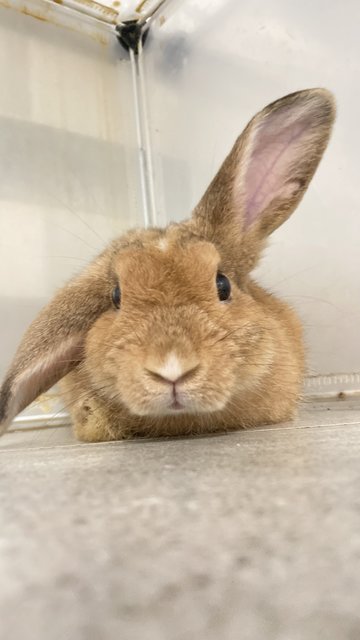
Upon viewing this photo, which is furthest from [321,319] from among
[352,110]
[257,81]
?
[257,81]

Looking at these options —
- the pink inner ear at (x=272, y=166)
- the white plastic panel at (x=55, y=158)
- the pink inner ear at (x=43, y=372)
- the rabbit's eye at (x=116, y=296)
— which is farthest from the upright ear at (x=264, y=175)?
the white plastic panel at (x=55, y=158)

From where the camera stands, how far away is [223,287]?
1582mm

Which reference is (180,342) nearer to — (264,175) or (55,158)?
(264,175)

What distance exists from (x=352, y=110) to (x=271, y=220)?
0.64 meters

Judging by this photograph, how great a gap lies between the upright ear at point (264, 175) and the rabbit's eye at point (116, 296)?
374mm

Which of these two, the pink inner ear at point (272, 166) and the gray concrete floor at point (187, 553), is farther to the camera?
the pink inner ear at point (272, 166)

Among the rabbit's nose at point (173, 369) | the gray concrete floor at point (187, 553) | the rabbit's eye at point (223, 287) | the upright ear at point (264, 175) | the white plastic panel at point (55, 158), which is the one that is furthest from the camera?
the white plastic panel at point (55, 158)

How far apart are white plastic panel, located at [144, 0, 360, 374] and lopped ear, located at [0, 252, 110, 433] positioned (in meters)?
1.04

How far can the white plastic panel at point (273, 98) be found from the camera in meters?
2.27

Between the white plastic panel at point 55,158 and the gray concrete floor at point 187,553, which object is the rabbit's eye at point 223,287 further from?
the white plastic panel at point 55,158

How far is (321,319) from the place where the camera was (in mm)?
2471

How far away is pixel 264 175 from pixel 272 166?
4 centimetres

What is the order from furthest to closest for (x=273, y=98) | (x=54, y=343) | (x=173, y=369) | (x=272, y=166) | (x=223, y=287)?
(x=273, y=98) → (x=272, y=166) → (x=54, y=343) → (x=223, y=287) → (x=173, y=369)

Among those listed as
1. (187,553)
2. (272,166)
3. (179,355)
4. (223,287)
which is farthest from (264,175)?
(187,553)
